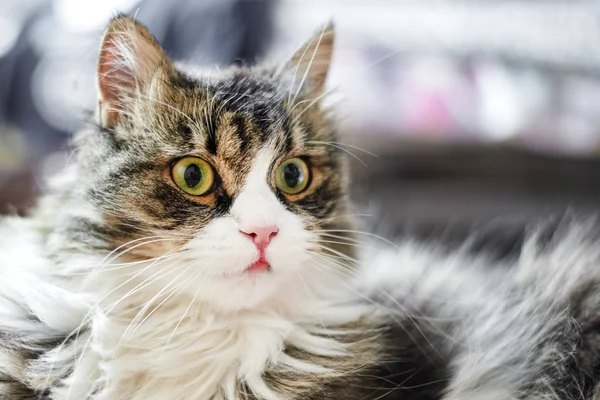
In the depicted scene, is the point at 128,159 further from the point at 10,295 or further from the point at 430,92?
the point at 430,92

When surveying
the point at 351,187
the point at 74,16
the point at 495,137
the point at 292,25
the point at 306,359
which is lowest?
the point at 306,359

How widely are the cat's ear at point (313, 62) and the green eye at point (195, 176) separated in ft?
0.72

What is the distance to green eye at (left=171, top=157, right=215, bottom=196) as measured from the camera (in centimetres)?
71

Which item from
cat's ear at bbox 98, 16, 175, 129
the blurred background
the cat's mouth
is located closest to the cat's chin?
the cat's mouth

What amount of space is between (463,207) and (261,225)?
1460 mm

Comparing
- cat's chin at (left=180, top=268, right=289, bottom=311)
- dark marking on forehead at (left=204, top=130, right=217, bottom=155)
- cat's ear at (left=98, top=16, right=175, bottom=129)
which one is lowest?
cat's chin at (left=180, top=268, right=289, bottom=311)

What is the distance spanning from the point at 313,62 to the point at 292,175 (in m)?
0.22

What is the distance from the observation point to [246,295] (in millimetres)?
730

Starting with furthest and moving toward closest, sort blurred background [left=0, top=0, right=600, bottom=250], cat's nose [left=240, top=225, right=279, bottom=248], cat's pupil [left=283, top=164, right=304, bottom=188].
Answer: blurred background [left=0, top=0, right=600, bottom=250], cat's pupil [left=283, top=164, right=304, bottom=188], cat's nose [left=240, top=225, right=279, bottom=248]

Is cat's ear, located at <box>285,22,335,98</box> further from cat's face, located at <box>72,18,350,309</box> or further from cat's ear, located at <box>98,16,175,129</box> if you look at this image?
cat's ear, located at <box>98,16,175,129</box>

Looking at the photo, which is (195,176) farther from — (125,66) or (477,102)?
(477,102)

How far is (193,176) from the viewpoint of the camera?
28.0 inches

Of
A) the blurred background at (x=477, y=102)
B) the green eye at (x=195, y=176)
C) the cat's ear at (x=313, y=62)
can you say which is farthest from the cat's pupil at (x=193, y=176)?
the blurred background at (x=477, y=102)

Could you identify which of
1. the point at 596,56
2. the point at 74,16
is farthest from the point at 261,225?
the point at 596,56
